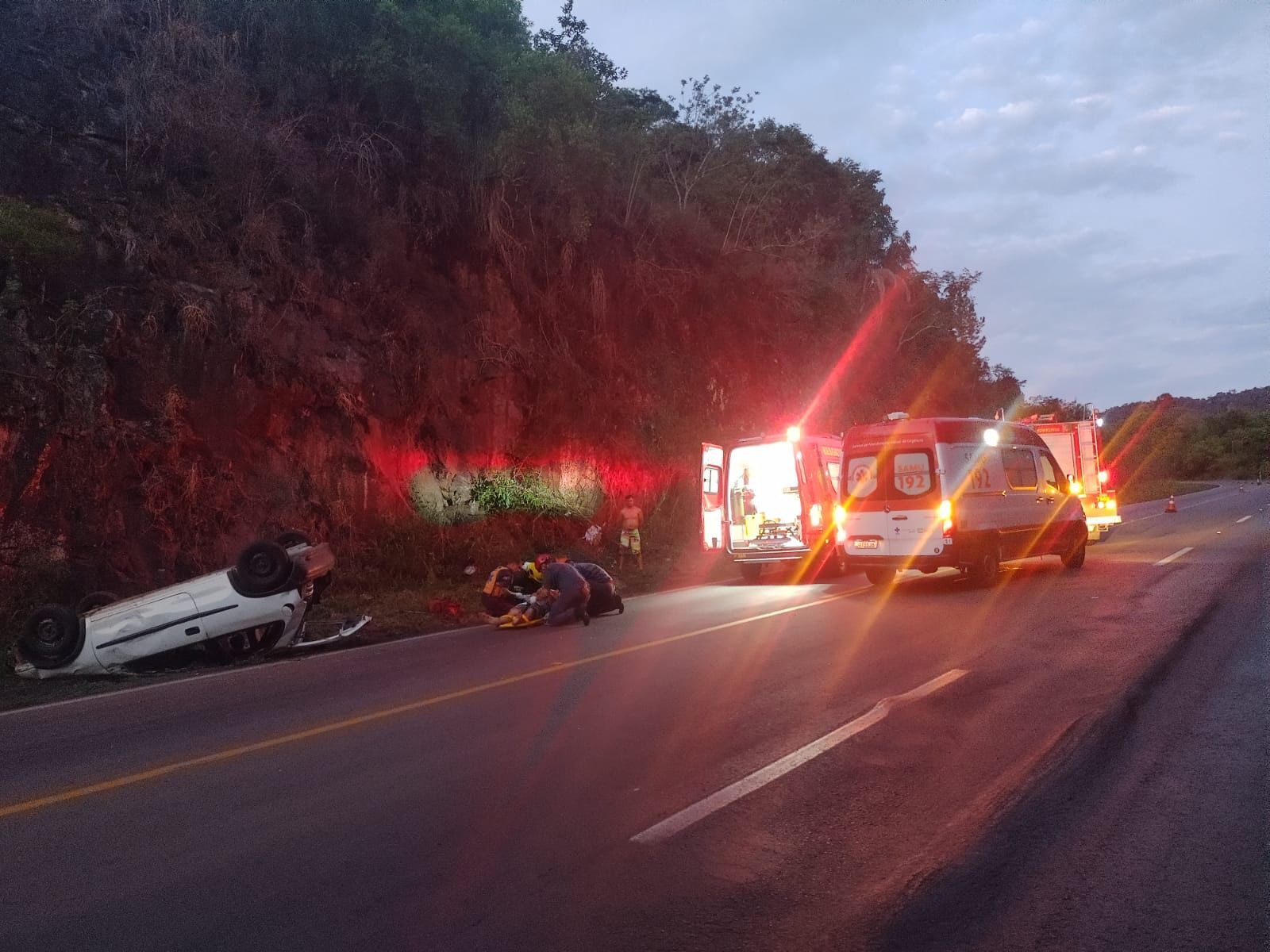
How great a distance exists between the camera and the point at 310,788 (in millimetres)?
5961

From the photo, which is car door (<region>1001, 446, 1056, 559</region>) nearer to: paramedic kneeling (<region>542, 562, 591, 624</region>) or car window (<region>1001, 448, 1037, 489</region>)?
Answer: car window (<region>1001, 448, 1037, 489</region>)

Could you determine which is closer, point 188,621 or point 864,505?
point 188,621

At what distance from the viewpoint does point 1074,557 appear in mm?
16406

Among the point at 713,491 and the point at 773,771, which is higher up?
the point at 713,491

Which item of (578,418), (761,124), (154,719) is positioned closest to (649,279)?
(578,418)

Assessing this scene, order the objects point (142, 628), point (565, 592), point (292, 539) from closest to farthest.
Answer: point (142, 628), point (292, 539), point (565, 592)

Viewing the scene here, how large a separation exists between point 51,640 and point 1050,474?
14.0 m

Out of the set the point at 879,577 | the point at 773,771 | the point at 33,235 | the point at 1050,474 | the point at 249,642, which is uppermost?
the point at 33,235

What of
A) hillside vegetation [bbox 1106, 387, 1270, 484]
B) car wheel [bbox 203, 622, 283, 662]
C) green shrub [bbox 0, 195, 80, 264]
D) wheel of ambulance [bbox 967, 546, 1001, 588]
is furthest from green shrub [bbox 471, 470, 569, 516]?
hillside vegetation [bbox 1106, 387, 1270, 484]

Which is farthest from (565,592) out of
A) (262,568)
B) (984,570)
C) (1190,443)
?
(1190,443)

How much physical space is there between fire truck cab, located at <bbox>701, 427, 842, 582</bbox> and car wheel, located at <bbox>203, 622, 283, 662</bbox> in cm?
884

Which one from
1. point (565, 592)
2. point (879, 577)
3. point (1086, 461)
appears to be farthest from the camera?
point (1086, 461)

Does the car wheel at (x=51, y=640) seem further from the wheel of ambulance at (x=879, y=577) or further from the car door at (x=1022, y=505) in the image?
the car door at (x=1022, y=505)

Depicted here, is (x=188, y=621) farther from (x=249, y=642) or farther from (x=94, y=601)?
(x=94, y=601)
